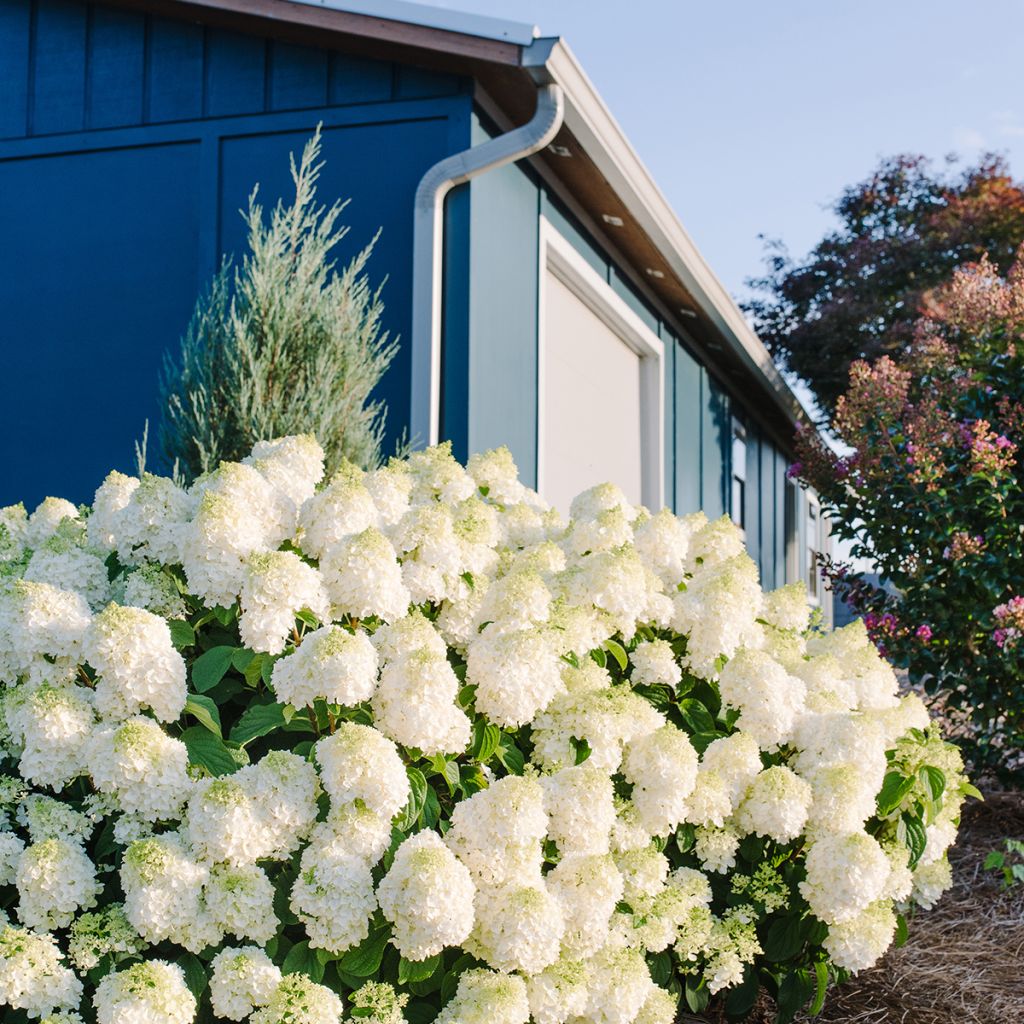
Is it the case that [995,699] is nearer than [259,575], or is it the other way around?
[259,575]

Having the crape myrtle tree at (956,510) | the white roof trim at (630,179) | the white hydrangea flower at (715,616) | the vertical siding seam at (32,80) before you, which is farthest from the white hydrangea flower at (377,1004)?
the vertical siding seam at (32,80)

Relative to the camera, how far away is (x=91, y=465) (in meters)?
6.12

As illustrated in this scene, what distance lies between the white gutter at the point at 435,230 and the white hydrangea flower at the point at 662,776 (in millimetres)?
2971

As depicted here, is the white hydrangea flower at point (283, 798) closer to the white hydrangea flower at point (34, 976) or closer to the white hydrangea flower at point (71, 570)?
the white hydrangea flower at point (34, 976)

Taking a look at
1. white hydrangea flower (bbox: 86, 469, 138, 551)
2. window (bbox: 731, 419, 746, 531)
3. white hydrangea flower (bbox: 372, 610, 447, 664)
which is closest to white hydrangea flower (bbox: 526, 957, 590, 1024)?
white hydrangea flower (bbox: 372, 610, 447, 664)

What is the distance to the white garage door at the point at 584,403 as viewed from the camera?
6965 millimetres

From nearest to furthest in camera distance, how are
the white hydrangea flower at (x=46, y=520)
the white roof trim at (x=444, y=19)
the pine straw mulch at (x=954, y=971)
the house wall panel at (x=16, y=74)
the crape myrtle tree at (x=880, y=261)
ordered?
the white hydrangea flower at (x=46, y=520) → the pine straw mulch at (x=954, y=971) → the white roof trim at (x=444, y=19) → the house wall panel at (x=16, y=74) → the crape myrtle tree at (x=880, y=261)

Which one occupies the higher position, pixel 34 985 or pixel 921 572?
pixel 921 572

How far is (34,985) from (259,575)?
786mm

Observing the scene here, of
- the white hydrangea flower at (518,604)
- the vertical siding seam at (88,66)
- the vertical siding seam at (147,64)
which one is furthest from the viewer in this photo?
the vertical siding seam at (88,66)

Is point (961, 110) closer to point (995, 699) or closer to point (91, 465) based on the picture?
point (995, 699)

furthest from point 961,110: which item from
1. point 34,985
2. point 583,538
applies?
point 34,985

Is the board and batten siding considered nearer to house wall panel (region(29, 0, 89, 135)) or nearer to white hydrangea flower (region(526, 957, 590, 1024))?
house wall panel (region(29, 0, 89, 135))

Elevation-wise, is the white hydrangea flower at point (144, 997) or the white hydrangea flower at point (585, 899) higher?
the white hydrangea flower at point (585, 899)
